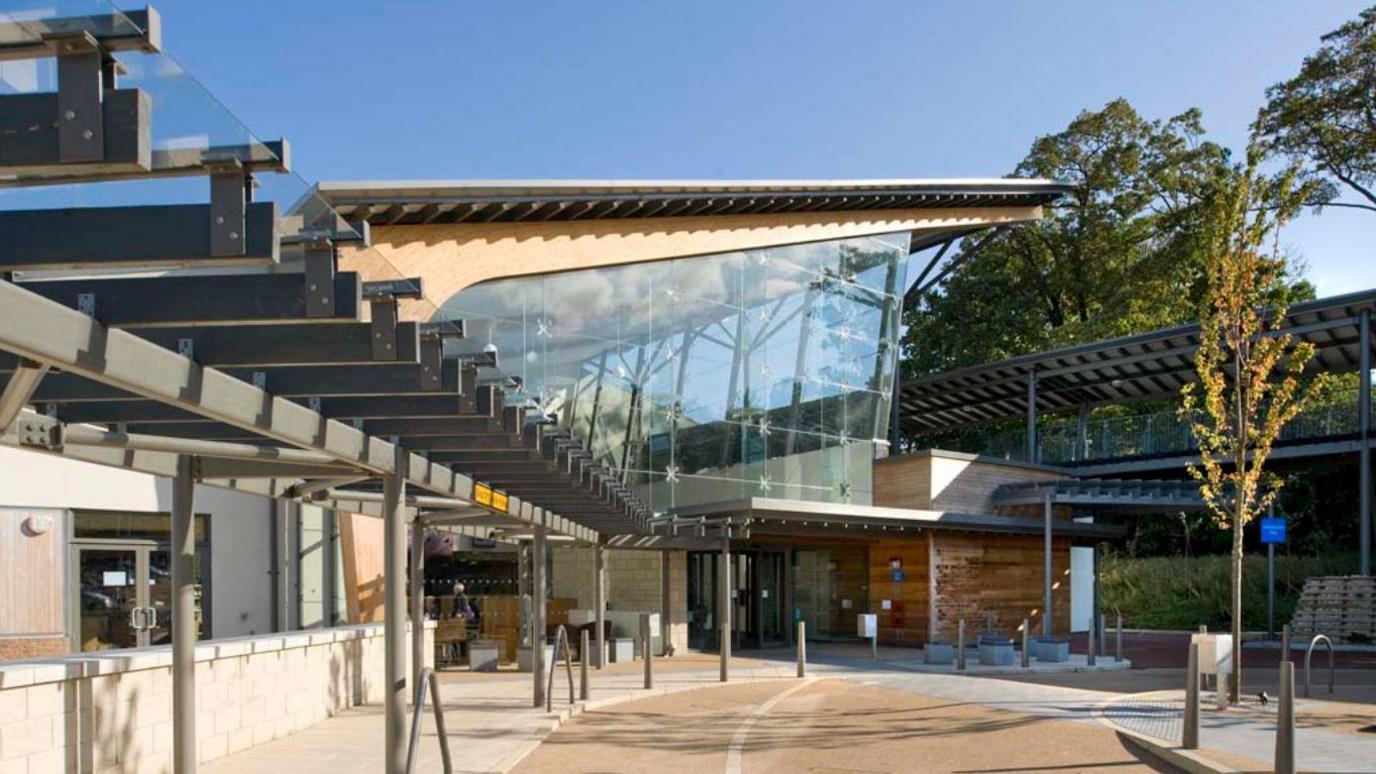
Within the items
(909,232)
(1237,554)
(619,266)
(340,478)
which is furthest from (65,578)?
(909,232)

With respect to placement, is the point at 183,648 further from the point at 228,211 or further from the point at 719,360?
the point at 719,360

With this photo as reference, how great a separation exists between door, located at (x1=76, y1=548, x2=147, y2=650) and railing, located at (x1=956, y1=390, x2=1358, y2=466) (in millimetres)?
27494

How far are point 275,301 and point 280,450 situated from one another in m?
3.72

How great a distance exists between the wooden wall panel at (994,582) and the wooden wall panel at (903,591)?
27cm

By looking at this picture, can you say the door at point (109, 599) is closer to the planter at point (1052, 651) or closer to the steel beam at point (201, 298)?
the steel beam at point (201, 298)

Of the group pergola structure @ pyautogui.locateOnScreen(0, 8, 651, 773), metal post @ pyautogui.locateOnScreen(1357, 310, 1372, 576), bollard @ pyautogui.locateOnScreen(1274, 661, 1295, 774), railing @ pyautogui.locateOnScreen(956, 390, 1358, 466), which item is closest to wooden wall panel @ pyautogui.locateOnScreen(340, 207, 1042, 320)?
pergola structure @ pyautogui.locateOnScreen(0, 8, 651, 773)

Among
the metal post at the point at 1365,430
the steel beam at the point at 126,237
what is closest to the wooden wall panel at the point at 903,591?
the metal post at the point at 1365,430

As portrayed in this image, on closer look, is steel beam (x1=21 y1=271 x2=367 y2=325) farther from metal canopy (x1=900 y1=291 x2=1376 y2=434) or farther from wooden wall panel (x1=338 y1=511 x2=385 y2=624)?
metal canopy (x1=900 y1=291 x2=1376 y2=434)

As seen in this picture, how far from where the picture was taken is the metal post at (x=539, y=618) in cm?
1565

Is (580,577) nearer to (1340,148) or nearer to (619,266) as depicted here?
(619,266)

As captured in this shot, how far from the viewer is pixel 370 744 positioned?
39.9 feet

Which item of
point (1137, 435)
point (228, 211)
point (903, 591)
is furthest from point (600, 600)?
point (1137, 435)

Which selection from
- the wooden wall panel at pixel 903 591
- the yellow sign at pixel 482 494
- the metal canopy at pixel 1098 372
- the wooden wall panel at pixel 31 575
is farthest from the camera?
the metal canopy at pixel 1098 372

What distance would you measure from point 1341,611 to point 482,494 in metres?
25.9
